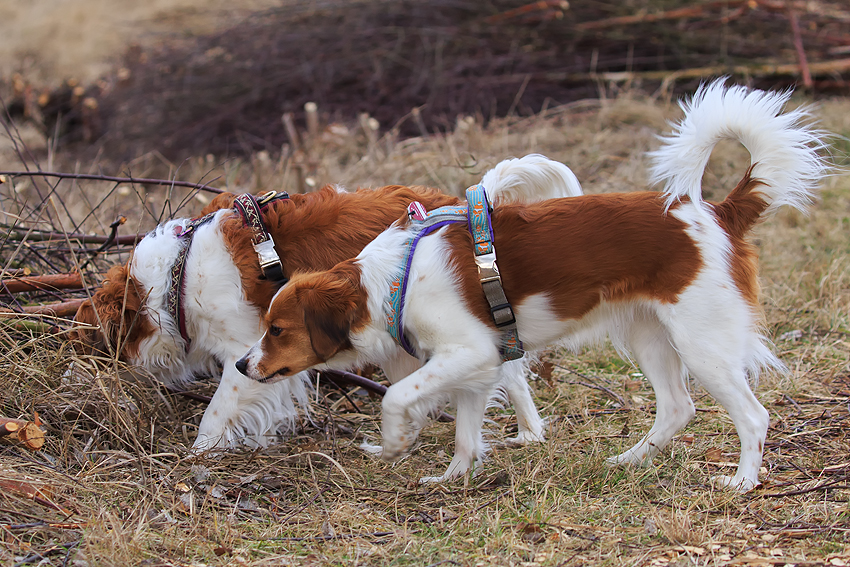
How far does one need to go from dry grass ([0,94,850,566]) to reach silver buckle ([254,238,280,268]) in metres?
0.76

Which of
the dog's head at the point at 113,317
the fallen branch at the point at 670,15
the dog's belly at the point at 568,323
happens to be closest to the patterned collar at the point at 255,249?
the dog's head at the point at 113,317

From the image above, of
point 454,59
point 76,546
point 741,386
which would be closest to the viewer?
point 76,546

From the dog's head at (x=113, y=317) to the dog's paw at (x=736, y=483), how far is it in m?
2.48

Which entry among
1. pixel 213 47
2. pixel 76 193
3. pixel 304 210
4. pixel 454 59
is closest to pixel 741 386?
pixel 304 210

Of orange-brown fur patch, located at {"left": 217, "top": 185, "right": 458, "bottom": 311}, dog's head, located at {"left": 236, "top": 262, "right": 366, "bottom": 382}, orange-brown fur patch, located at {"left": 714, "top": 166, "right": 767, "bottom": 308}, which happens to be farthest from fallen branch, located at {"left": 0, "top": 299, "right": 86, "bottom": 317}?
orange-brown fur patch, located at {"left": 714, "top": 166, "right": 767, "bottom": 308}

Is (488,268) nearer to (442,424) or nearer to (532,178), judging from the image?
(532,178)

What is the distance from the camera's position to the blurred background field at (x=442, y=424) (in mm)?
2516

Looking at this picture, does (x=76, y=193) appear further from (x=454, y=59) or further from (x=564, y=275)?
(x=564, y=275)

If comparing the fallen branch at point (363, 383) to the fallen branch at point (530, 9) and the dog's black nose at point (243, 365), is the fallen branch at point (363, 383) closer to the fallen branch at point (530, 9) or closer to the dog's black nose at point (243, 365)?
the dog's black nose at point (243, 365)

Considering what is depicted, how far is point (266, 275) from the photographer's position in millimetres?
3256

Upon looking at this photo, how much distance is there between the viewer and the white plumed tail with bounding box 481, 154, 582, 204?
352cm

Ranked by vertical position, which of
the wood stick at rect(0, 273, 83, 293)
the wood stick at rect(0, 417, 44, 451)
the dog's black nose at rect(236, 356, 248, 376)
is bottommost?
the wood stick at rect(0, 417, 44, 451)

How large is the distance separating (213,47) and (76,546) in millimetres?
9403

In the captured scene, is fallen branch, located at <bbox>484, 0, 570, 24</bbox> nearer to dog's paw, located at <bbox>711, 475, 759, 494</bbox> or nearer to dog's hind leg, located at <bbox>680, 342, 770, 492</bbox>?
dog's hind leg, located at <bbox>680, 342, 770, 492</bbox>
